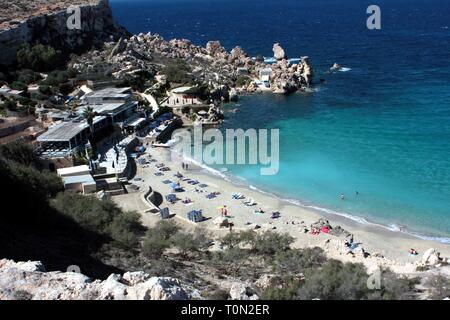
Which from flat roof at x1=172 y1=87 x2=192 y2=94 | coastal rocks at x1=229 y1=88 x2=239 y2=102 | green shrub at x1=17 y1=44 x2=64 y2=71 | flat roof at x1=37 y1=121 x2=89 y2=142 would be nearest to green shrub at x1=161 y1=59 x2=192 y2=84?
flat roof at x1=172 y1=87 x2=192 y2=94

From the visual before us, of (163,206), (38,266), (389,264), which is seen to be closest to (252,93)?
(163,206)

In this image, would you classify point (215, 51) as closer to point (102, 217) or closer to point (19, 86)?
point (19, 86)

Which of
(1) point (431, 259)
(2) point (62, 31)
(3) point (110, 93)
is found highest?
(2) point (62, 31)

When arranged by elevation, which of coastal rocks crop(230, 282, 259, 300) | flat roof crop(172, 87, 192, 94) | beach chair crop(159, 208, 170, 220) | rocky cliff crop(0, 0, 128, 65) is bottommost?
beach chair crop(159, 208, 170, 220)

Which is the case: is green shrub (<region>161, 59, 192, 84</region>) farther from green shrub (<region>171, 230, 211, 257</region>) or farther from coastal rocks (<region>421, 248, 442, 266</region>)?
coastal rocks (<region>421, 248, 442, 266</region>)

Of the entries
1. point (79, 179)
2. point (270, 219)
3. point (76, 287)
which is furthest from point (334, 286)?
point (79, 179)

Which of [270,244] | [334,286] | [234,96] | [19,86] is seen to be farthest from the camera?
[234,96]
